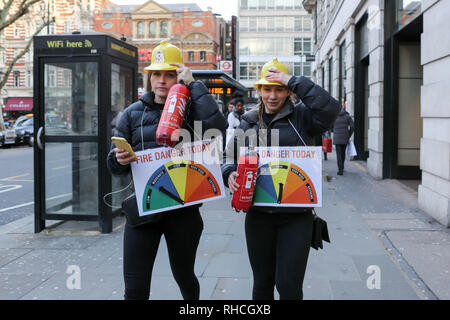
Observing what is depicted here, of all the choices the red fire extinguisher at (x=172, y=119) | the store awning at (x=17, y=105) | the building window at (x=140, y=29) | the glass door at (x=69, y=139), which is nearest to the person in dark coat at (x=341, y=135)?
the glass door at (x=69, y=139)

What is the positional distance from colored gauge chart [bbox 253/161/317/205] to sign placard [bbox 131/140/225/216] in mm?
317

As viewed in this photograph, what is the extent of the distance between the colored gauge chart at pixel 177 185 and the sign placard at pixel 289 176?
1.18 ft

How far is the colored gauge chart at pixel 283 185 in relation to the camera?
3.04 metres

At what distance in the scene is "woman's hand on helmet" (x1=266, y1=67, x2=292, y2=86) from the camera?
3.03 meters

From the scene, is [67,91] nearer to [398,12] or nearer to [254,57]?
[398,12]

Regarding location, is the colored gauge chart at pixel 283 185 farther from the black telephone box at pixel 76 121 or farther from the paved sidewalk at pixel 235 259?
the black telephone box at pixel 76 121

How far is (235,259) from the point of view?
512cm

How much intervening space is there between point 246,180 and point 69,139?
4.28 meters

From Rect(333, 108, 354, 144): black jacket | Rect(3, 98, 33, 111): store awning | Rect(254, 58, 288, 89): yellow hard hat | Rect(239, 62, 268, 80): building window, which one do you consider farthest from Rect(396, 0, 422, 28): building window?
Rect(3, 98, 33, 111): store awning

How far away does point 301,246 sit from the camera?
9.78 feet

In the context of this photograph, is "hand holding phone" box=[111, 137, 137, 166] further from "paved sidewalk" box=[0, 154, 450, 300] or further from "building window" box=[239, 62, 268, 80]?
"building window" box=[239, 62, 268, 80]

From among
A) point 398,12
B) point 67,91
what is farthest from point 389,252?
point 398,12

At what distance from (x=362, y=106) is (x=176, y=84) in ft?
43.2

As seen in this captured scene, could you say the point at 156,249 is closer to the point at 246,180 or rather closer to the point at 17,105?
the point at 246,180
